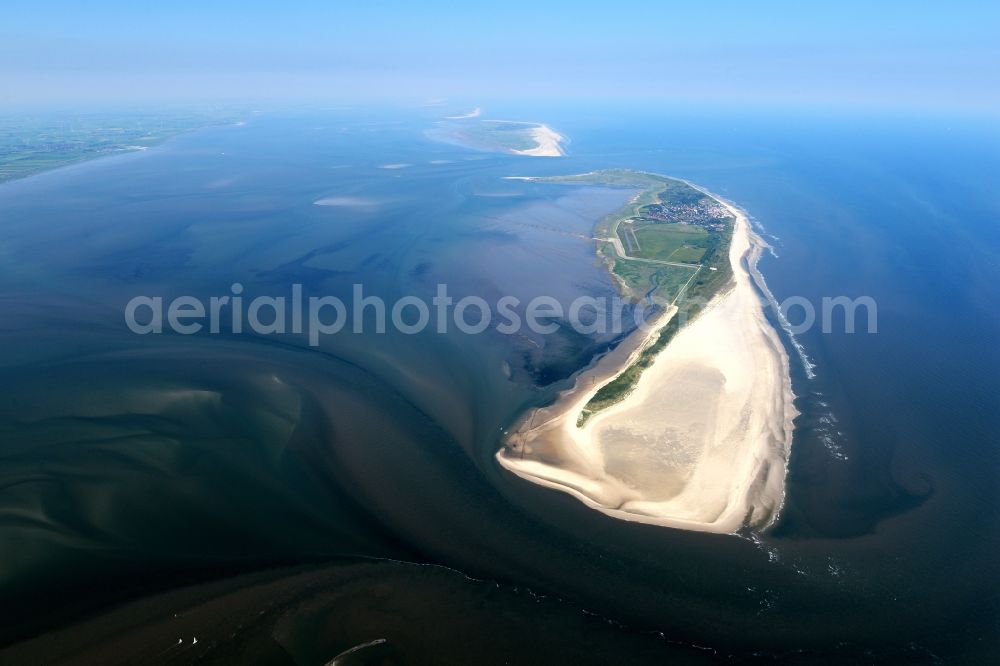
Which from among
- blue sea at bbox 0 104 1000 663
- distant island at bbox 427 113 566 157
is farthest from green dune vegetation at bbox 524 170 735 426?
distant island at bbox 427 113 566 157

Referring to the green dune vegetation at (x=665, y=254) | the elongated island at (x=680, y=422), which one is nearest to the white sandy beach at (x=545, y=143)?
the green dune vegetation at (x=665, y=254)

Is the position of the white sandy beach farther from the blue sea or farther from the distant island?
the blue sea

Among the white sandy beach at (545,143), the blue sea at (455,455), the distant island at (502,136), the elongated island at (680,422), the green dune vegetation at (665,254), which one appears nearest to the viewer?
the blue sea at (455,455)

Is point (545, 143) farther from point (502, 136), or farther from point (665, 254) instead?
point (665, 254)

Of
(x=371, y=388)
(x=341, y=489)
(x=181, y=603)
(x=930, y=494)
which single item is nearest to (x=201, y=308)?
(x=371, y=388)

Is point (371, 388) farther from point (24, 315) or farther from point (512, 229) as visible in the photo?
point (512, 229)

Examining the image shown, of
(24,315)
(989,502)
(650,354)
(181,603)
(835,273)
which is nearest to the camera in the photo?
(181,603)

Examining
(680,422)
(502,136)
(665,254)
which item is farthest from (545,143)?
(680,422)

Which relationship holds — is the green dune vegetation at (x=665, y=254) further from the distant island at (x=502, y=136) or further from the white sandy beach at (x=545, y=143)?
the distant island at (x=502, y=136)
